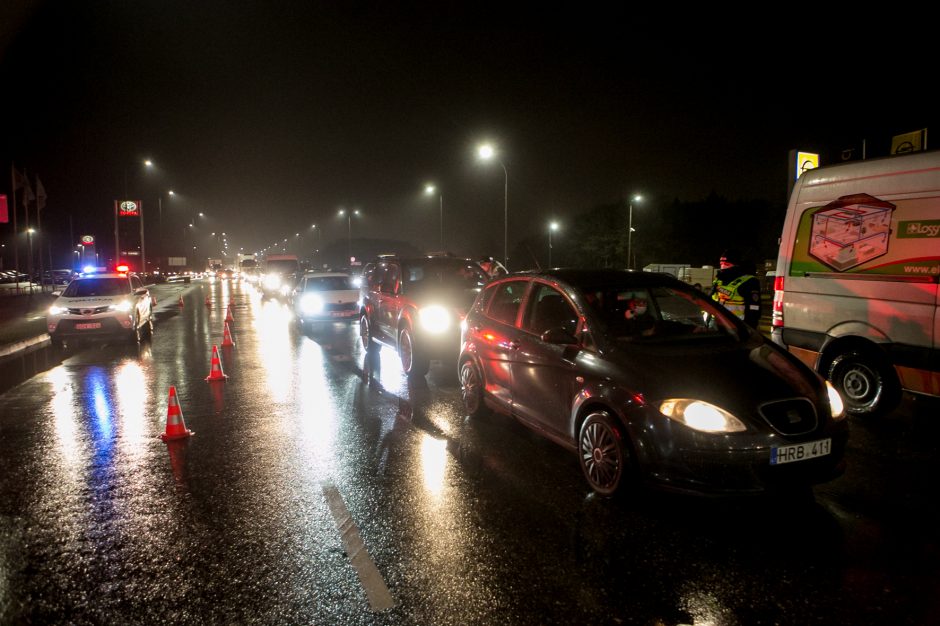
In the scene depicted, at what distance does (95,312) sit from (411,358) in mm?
8225

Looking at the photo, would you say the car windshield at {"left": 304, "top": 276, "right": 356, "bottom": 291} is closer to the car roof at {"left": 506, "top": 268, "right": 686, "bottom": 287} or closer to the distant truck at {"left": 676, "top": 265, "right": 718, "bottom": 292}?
the car roof at {"left": 506, "top": 268, "right": 686, "bottom": 287}

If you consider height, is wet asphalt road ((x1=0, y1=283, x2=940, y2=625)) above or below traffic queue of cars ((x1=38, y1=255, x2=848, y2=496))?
below

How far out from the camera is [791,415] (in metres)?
4.37

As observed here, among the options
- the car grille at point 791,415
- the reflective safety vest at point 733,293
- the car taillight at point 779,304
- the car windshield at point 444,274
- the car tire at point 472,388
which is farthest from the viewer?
the car windshield at point 444,274

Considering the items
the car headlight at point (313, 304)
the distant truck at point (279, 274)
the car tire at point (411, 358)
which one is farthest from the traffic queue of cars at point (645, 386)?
the distant truck at point (279, 274)

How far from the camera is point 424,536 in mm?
4203

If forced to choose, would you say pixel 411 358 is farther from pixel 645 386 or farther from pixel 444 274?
pixel 645 386

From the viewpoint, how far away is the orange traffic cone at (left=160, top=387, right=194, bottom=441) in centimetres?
663

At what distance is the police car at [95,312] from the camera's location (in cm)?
1381

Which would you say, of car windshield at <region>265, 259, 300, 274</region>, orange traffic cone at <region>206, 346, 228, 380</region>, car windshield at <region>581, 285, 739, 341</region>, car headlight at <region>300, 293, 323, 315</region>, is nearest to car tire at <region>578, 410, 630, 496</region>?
car windshield at <region>581, 285, 739, 341</region>

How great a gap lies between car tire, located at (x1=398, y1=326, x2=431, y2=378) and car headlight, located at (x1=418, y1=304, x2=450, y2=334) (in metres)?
0.35

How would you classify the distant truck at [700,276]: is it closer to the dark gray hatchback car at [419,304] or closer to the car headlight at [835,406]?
the dark gray hatchback car at [419,304]

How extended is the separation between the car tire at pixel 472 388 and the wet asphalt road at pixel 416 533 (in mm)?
227

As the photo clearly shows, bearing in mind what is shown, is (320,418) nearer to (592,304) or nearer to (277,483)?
(277,483)
